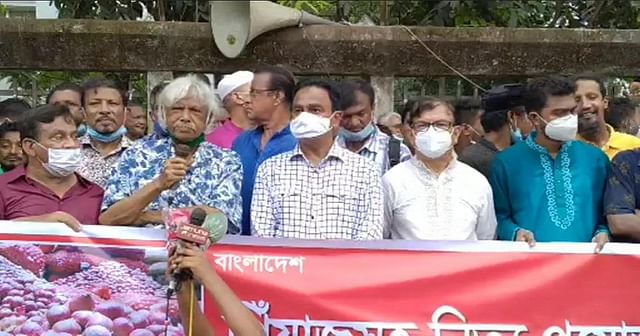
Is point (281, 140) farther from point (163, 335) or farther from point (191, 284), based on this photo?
point (191, 284)

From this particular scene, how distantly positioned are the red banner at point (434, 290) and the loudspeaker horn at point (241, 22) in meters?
3.07

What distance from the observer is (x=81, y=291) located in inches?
186

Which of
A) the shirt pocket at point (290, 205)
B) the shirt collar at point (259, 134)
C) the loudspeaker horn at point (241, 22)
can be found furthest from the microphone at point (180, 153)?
the loudspeaker horn at point (241, 22)

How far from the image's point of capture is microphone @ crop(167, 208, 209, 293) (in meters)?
3.15

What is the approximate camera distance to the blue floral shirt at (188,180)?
4.88 meters

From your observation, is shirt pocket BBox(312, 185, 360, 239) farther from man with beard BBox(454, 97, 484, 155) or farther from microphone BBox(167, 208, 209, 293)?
man with beard BBox(454, 97, 484, 155)

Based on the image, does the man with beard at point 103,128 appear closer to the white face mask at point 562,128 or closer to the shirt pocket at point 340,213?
the shirt pocket at point 340,213

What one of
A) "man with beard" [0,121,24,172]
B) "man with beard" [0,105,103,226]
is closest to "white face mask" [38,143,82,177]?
"man with beard" [0,105,103,226]

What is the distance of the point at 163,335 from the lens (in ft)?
15.2

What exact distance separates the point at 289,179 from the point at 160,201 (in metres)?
0.61

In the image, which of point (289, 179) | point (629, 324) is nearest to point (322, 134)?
point (289, 179)

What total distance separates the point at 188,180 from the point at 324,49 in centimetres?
319

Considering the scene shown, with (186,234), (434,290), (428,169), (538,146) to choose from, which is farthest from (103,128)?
(186,234)

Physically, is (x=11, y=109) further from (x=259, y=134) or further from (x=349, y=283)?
(x=349, y=283)
